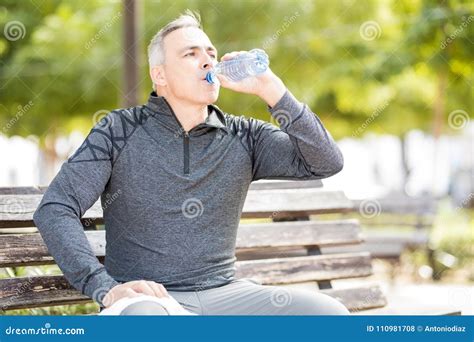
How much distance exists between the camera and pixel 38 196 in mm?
3502

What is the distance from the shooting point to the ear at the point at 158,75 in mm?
3357

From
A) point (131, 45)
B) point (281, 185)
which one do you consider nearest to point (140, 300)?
point (281, 185)

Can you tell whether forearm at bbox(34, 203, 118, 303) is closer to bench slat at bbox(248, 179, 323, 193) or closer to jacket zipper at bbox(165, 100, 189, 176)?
jacket zipper at bbox(165, 100, 189, 176)

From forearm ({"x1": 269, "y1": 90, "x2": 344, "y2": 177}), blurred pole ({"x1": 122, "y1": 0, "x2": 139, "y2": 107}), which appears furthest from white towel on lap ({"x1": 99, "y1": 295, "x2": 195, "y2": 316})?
blurred pole ({"x1": 122, "y1": 0, "x2": 139, "y2": 107})

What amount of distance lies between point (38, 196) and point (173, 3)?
9.90 m

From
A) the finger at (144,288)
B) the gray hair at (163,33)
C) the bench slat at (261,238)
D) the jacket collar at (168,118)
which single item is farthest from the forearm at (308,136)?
the bench slat at (261,238)

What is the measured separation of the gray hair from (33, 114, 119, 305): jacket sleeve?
47 centimetres

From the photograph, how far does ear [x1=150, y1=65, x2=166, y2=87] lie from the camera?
132 inches

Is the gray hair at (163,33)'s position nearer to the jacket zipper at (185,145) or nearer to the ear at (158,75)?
the ear at (158,75)

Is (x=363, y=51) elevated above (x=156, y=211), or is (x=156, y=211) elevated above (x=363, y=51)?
(x=363, y=51)

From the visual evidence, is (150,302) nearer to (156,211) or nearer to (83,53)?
(156,211)

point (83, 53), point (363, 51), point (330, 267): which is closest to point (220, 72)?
point (330, 267)

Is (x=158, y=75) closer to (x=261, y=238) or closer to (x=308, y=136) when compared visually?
(x=308, y=136)

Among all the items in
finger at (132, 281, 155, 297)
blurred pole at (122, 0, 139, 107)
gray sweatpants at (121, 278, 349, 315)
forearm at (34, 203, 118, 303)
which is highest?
blurred pole at (122, 0, 139, 107)
